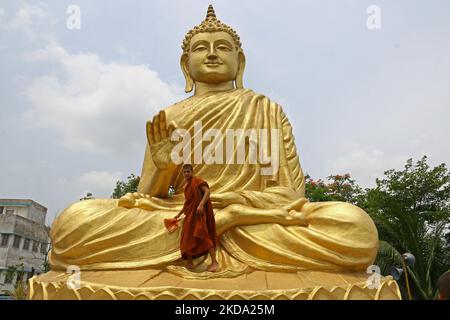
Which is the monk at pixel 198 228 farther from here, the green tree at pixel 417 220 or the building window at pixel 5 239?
the building window at pixel 5 239

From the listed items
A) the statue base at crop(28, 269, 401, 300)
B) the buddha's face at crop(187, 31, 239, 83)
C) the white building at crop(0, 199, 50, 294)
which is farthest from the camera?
the white building at crop(0, 199, 50, 294)

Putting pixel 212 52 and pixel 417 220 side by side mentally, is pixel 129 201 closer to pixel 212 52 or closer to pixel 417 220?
pixel 212 52

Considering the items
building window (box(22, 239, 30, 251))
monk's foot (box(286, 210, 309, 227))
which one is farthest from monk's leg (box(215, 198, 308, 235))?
building window (box(22, 239, 30, 251))

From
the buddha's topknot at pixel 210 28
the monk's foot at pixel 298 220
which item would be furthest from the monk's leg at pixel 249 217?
the buddha's topknot at pixel 210 28

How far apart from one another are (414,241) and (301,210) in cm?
650

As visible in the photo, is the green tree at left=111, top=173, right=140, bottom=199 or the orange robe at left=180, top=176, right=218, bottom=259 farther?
the green tree at left=111, top=173, right=140, bottom=199

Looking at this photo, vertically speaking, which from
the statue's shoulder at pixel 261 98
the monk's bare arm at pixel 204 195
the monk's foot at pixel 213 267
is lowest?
the monk's foot at pixel 213 267

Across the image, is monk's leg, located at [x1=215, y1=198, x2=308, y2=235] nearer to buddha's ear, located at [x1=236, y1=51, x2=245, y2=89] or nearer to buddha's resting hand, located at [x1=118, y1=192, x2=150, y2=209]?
buddha's resting hand, located at [x1=118, y1=192, x2=150, y2=209]

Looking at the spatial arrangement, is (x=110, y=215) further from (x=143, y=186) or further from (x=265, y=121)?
(x=265, y=121)

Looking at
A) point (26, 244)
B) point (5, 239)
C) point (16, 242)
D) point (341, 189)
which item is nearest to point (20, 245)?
point (16, 242)

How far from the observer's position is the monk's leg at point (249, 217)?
4004mm

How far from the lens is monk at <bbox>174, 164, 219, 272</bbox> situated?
371 cm

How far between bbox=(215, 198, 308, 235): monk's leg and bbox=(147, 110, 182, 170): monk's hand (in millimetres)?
840

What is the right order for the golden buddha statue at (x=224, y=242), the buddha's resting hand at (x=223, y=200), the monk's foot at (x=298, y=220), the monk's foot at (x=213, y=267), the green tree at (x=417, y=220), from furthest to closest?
the green tree at (x=417, y=220), the buddha's resting hand at (x=223, y=200), the monk's foot at (x=298, y=220), the monk's foot at (x=213, y=267), the golden buddha statue at (x=224, y=242)
